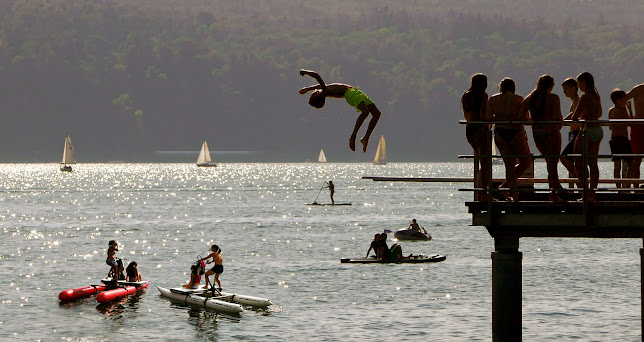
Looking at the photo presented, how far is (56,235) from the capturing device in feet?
351

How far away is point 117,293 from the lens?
51750 mm


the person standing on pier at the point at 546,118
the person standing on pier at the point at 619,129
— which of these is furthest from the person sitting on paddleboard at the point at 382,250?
the person standing on pier at the point at 546,118

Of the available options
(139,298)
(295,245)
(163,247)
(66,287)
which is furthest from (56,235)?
(139,298)

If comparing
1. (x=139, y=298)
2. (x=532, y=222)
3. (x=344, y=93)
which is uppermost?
(x=344, y=93)

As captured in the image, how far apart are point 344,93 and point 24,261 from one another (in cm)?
6711

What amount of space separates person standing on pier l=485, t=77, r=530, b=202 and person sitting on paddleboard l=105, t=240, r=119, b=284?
102 ft

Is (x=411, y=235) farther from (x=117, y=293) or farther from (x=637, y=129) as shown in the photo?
(x=637, y=129)

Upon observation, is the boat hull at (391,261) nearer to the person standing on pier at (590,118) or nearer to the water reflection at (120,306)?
the water reflection at (120,306)

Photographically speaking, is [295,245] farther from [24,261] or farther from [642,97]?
[642,97]

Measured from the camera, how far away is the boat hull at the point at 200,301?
154ft

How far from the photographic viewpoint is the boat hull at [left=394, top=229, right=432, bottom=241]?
296ft

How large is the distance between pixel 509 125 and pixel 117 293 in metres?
35.9

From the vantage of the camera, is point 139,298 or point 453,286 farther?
point 453,286

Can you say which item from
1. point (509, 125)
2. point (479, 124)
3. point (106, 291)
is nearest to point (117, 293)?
point (106, 291)
